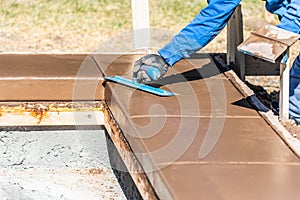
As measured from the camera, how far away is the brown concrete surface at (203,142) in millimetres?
2240

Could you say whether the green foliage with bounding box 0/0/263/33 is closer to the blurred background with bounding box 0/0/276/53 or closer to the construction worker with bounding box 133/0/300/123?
the blurred background with bounding box 0/0/276/53

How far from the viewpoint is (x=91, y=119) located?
337 centimetres

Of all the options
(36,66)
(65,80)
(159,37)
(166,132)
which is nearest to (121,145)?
(166,132)

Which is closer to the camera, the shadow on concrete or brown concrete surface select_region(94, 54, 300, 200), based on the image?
brown concrete surface select_region(94, 54, 300, 200)

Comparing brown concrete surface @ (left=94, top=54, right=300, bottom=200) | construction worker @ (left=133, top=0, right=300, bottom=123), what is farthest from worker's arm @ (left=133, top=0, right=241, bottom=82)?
brown concrete surface @ (left=94, top=54, right=300, bottom=200)

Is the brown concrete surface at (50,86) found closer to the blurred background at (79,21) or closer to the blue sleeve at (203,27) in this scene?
the blue sleeve at (203,27)

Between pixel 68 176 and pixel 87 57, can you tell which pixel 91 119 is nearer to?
pixel 68 176

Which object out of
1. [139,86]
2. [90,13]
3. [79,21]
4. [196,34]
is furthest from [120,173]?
[90,13]

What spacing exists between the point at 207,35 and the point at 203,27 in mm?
44

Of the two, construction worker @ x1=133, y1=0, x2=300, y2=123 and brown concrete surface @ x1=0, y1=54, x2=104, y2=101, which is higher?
construction worker @ x1=133, y1=0, x2=300, y2=123

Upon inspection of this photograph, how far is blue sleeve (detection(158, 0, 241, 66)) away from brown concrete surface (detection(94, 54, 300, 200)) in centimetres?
23

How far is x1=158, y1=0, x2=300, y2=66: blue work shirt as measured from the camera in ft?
9.46

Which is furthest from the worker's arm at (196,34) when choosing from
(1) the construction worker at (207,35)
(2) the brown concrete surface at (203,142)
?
(2) the brown concrete surface at (203,142)

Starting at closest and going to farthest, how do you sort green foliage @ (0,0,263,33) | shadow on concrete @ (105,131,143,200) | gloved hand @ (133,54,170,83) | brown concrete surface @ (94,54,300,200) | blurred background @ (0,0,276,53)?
1. brown concrete surface @ (94,54,300,200)
2. gloved hand @ (133,54,170,83)
3. shadow on concrete @ (105,131,143,200)
4. blurred background @ (0,0,276,53)
5. green foliage @ (0,0,263,33)
